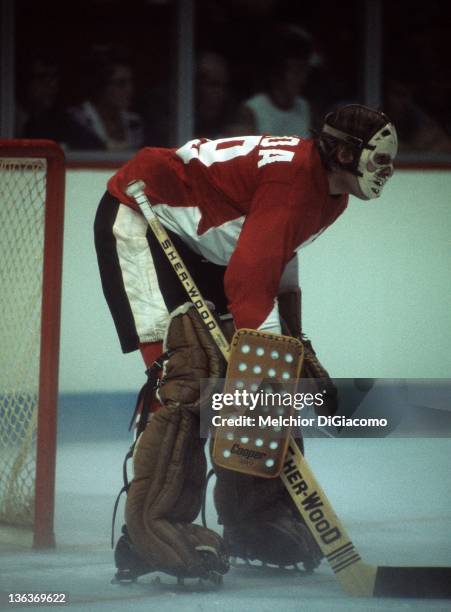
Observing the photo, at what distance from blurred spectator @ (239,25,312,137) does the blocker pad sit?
2.74m

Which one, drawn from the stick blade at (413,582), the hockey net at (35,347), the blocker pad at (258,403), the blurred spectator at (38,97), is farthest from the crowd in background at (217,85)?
the stick blade at (413,582)

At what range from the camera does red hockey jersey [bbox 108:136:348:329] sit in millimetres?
2494

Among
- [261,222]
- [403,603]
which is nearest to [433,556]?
[403,603]

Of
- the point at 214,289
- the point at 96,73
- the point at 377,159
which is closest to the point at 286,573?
the point at 214,289

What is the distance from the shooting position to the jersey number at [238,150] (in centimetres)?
261

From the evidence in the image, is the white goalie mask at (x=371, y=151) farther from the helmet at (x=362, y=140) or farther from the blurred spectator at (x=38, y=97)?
the blurred spectator at (x=38, y=97)

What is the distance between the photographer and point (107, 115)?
16.8ft

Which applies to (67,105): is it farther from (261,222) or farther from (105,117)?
(261,222)

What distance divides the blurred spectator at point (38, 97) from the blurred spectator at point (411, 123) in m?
1.30

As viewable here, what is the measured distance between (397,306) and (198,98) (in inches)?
43.9

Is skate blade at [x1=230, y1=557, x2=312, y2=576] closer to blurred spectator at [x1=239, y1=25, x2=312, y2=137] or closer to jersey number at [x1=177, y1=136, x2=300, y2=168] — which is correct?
jersey number at [x1=177, y1=136, x2=300, y2=168]

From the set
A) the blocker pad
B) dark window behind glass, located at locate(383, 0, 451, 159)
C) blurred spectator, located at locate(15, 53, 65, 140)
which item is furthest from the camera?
dark window behind glass, located at locate(383, 0, 451, 159)

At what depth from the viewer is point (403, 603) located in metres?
2.45

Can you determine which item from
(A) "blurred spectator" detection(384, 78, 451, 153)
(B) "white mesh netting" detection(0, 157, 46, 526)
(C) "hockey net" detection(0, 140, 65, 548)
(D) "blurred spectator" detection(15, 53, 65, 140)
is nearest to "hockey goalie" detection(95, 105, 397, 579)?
(C) "hockey net" detection(0, 140, 65, 548)
